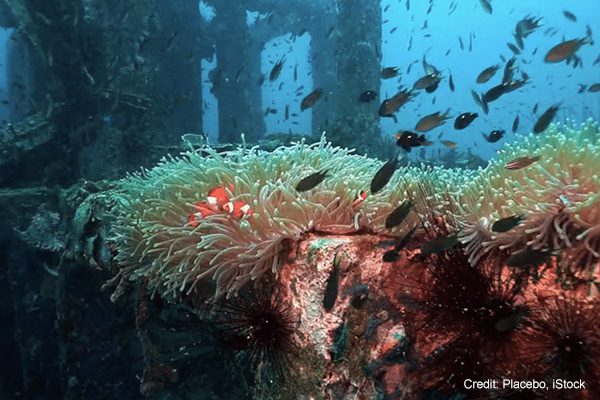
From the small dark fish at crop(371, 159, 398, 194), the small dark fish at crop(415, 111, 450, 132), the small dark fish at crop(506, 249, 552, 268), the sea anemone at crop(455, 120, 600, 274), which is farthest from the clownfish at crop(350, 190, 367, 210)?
the small dark fish at crop(415, 111, 450, 132)

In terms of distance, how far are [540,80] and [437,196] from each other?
20654 cm

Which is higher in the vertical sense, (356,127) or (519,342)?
(356,127)

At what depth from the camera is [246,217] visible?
2.94m

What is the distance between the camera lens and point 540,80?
177m

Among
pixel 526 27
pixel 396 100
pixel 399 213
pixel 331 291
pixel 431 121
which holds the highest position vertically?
pixel 526 27

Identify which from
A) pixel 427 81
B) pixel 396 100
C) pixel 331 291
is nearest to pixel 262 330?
pixel 331 291

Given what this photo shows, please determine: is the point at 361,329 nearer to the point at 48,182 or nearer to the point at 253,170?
the point at 253,170

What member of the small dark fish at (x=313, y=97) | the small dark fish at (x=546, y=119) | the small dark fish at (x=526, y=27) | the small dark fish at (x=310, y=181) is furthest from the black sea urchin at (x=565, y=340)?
the small dark fish at (x=526, y=27)

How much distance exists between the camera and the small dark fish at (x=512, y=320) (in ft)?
6.64

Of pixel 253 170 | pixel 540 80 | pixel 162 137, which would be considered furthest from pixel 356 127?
pixel 540 80

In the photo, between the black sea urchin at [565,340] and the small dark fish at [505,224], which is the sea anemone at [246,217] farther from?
the black sea urchin at [565,340]

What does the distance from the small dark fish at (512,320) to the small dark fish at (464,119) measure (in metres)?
3.51

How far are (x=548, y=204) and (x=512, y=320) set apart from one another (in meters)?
0.74

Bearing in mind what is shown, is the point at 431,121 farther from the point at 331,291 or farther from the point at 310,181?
the point at 331,291
